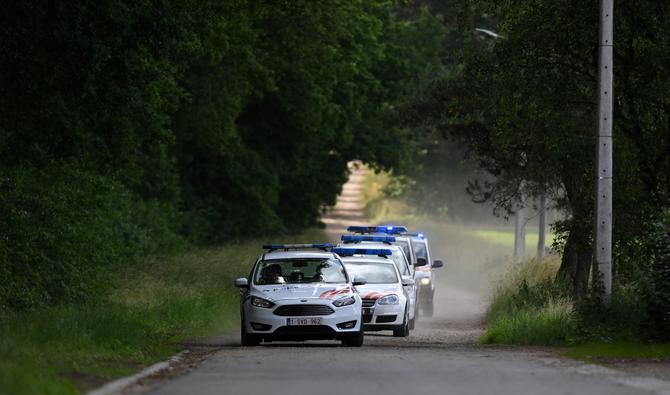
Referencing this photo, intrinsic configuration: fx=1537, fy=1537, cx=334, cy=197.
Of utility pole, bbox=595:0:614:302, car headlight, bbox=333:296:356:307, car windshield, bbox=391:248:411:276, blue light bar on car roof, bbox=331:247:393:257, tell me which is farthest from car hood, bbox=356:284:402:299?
utility pole, bbox=595:0:614:302

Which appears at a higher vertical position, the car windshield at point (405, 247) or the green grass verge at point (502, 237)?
the green grass verge at point (502, 237)

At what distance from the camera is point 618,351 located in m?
21.9

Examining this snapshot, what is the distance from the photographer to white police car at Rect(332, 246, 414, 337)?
2775 cm

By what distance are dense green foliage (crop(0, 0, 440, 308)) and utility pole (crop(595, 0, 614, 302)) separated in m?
8.06

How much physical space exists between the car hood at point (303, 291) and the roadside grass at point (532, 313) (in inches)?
128

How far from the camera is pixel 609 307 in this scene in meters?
23.6

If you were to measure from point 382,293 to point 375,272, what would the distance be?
119 cm

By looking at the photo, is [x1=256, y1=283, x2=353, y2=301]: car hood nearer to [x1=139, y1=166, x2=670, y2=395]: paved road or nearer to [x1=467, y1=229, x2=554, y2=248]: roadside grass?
[x1=139, y1=166, x2=670, y2=395]: paved road

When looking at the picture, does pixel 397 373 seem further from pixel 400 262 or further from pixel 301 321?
pixel 400 262

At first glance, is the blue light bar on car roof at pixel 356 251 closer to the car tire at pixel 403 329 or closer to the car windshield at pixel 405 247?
the car tire at pixel 403 329

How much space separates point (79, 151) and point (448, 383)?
53.9 feet

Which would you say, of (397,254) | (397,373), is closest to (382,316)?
(397,254)

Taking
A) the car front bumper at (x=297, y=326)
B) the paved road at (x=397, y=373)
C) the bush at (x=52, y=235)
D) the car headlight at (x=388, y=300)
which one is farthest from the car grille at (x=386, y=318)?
the bush at (x=52, y=235)

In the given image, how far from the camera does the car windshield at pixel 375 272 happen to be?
94.4 feet
